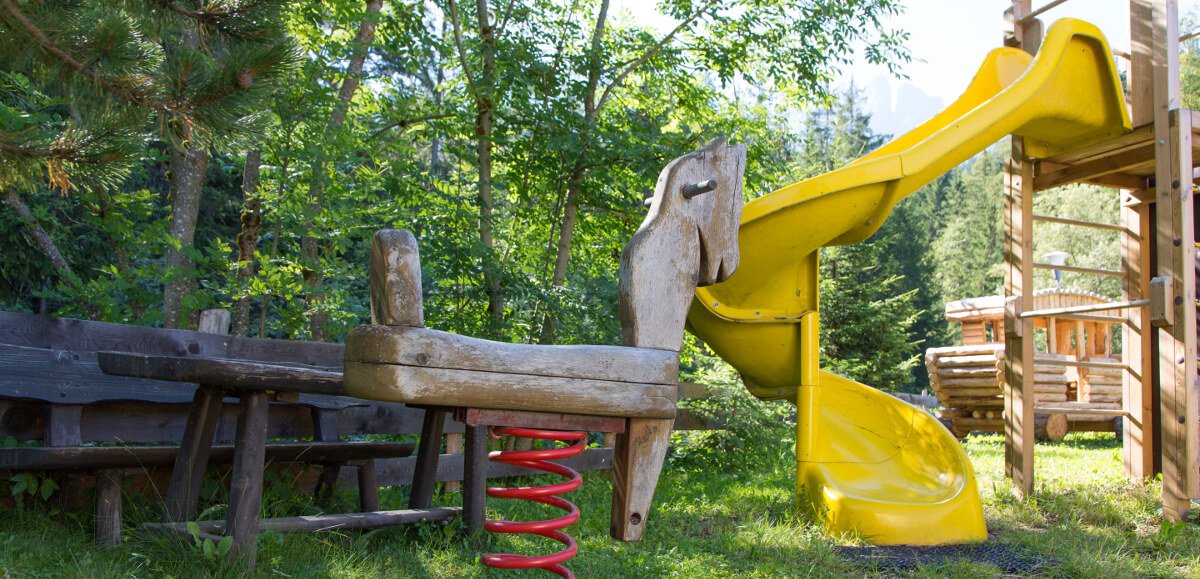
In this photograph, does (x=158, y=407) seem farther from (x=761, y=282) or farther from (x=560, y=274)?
(x=560, y=274)

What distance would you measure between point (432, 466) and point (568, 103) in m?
3.89

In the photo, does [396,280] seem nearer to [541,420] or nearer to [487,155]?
[541,420]

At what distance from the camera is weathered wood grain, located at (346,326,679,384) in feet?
6.39

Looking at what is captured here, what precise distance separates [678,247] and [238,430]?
6.79 feet

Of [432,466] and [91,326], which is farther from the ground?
→ [91,326]

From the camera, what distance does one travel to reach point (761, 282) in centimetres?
479

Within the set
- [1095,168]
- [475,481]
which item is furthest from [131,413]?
[1095,168]

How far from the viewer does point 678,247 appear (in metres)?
2.30

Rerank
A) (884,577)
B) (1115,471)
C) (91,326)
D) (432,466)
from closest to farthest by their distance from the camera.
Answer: (884,577) → (91,326) → (432,466) → (1115,471)

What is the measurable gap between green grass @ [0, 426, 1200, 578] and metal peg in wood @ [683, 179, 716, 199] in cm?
194

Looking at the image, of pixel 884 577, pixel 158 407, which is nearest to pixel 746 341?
pixel 884 577

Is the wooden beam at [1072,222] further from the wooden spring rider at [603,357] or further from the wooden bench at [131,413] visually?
the wooden spring rider at [603,357]

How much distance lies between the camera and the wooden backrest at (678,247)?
2.24m

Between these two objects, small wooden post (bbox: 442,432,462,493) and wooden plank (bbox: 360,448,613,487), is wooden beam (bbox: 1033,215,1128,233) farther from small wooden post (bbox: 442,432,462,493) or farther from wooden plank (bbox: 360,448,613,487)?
small wooden post (bbox: 442,432,462,493)
